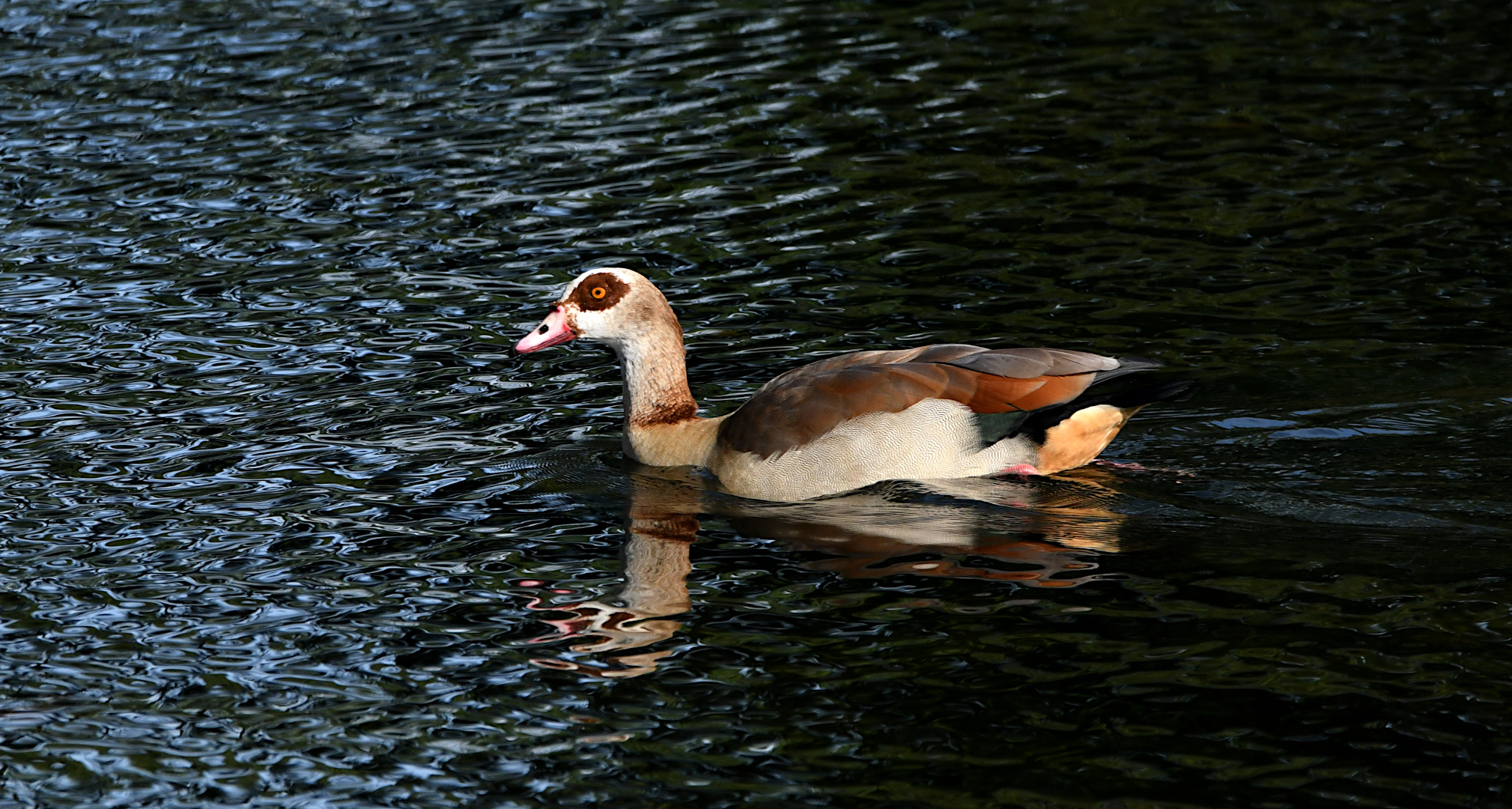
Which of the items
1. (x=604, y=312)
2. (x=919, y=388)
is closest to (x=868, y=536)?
(x=919, y=388)

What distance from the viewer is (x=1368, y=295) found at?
38.1ft

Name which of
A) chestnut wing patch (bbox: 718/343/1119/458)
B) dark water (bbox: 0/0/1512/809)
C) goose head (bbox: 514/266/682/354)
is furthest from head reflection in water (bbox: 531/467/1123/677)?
goose head (bbox: 514/266/682/354)

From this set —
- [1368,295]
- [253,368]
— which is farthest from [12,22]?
[1368,295]

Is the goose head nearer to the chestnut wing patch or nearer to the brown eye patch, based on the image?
the brown eye patch

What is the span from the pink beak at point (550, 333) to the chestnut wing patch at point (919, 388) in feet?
4.17

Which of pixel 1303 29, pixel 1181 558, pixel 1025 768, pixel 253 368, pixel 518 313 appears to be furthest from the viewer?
pixel 1303 29

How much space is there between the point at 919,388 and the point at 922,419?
173 mm

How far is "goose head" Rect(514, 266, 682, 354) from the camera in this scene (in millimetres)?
9812

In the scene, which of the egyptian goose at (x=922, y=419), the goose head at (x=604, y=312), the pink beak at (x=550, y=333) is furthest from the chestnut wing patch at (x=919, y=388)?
the pink beak at (x=550, y=333)

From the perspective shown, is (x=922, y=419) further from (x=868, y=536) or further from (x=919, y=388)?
(x=868, y=536)

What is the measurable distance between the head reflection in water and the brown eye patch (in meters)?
1.00

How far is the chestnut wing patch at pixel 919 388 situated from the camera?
9055 millimetres

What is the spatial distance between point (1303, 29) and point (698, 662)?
1357 centimetres

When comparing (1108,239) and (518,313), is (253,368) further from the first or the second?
(1108,239)
